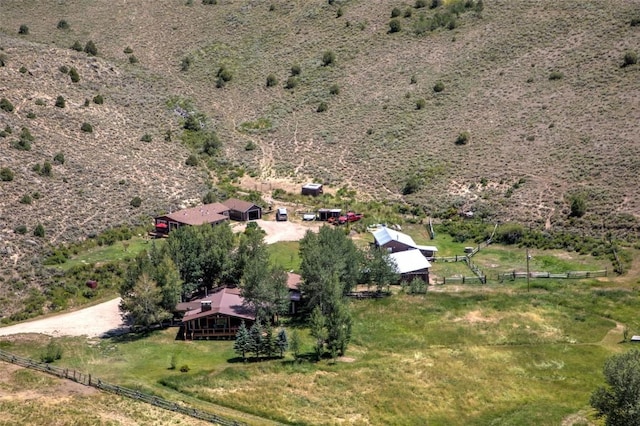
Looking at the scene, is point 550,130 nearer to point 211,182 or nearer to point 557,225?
point 557,225

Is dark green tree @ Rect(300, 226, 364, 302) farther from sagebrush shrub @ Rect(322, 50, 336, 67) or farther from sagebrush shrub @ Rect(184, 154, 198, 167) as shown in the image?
sagebrush shrub @ Rect(322, 50, 336, 67)

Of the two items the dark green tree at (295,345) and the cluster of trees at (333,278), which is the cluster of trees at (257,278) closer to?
the cluster of trees at (333,278)

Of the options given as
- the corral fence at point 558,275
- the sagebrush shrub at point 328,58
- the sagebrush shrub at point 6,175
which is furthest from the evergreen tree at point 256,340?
the sagebrush shrub at point 328,58

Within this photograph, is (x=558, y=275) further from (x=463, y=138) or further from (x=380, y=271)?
(x=463, y=138)

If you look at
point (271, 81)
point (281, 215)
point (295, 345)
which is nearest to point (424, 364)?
point (295, 345)

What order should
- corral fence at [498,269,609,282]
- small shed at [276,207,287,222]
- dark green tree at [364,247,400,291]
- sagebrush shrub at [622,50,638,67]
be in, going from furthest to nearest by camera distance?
sagebrush shrub at [622,50,638,67] → small shed at [276,207,287,222] → corral fence at [498,269,609,282] → dark green tree at [364,247,400,291]

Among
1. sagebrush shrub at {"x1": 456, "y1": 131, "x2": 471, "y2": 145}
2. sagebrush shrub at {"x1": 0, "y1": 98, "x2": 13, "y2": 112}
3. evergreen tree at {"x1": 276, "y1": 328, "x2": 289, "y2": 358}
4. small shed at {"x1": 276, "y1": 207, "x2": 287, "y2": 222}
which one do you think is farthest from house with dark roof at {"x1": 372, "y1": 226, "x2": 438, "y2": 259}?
sagebrush shrub at {"x1": 0, "y1": 98, "x2": 13, "y2": 112}
